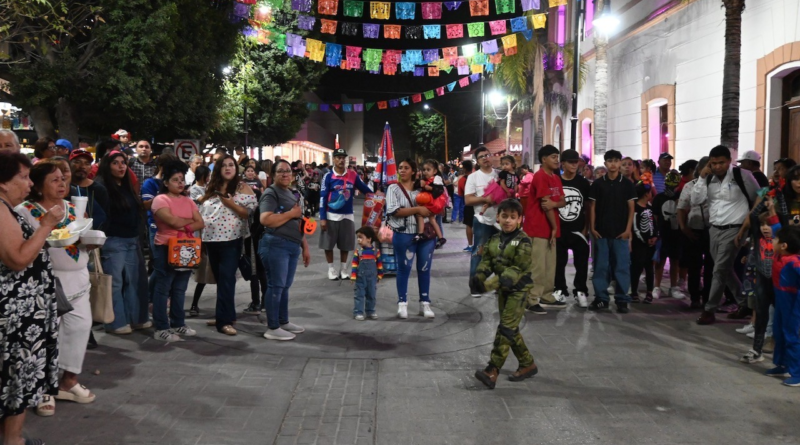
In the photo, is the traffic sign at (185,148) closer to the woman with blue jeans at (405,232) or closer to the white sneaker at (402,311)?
the woman with blue jeans at (405,232)

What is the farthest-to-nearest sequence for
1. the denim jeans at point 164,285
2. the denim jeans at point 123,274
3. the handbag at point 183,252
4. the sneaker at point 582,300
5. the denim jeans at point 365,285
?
the sneaker at point 582,300, the denim jeans at point 365,285, the denim jeans at point 123,274, the denim jeans at point 164,285, the handbag at point 183,252

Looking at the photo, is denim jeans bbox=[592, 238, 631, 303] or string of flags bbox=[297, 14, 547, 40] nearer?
denim jeans bbox=[592, 238, 631, 303]

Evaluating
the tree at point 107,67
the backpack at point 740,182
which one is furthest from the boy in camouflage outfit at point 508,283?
the tree at point 107,67

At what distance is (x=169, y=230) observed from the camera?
6.67 metres

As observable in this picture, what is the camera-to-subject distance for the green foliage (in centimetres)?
7300

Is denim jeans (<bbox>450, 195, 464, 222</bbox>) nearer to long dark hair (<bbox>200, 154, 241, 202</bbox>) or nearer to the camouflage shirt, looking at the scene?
long dark hair (<bbox>200, 154, 241, 202</bbox>)

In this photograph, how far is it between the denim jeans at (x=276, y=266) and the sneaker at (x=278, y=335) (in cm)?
4

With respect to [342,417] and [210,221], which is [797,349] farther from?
[210,221]

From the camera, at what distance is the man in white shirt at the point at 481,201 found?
905 cm

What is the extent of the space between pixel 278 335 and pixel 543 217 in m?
3.53

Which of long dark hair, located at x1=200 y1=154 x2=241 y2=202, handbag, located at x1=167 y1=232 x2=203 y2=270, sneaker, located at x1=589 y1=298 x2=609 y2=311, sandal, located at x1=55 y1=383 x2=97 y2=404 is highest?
long dark hair, located at x1=200 y1=154 x2=241 y2=202

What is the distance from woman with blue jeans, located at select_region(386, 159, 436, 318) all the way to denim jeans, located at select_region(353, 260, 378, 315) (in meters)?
0.32

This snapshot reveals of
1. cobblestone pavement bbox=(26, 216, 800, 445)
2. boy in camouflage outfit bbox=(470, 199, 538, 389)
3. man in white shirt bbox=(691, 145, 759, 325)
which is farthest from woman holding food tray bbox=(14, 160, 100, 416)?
man in white shirt bbox=(691, 145, 759, 325)

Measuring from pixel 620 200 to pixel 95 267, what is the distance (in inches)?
235
